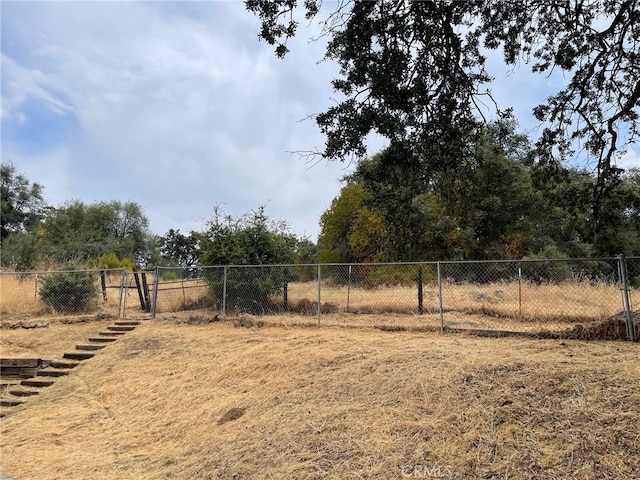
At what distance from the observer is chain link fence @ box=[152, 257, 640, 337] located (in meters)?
8.70

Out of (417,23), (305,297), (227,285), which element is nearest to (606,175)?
(417,23)

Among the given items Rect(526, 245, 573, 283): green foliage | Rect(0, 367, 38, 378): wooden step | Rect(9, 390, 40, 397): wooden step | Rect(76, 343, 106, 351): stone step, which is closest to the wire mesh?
Rect(76, 343, 106, 351): stone step

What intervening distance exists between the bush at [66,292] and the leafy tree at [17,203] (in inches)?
1038

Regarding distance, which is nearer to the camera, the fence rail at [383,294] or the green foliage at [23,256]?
the fence rail at [383,294]

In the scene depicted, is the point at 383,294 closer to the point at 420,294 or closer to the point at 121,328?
the point at 420,294

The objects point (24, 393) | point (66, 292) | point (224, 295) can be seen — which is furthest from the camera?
point (66, 292)

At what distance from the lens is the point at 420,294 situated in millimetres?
10109

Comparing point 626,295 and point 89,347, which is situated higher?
point 626,295

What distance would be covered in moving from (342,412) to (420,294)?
5.50 m

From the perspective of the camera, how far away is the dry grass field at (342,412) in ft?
12.4

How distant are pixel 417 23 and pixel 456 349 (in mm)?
4464

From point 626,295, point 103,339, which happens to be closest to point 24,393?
point 103,339

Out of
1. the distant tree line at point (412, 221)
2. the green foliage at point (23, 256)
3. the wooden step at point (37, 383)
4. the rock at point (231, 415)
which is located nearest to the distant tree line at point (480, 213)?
the distant tree line at point (412, 221)

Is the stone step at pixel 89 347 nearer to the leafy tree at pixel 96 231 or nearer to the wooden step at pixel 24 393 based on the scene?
the wooden step at pixel 24 393
